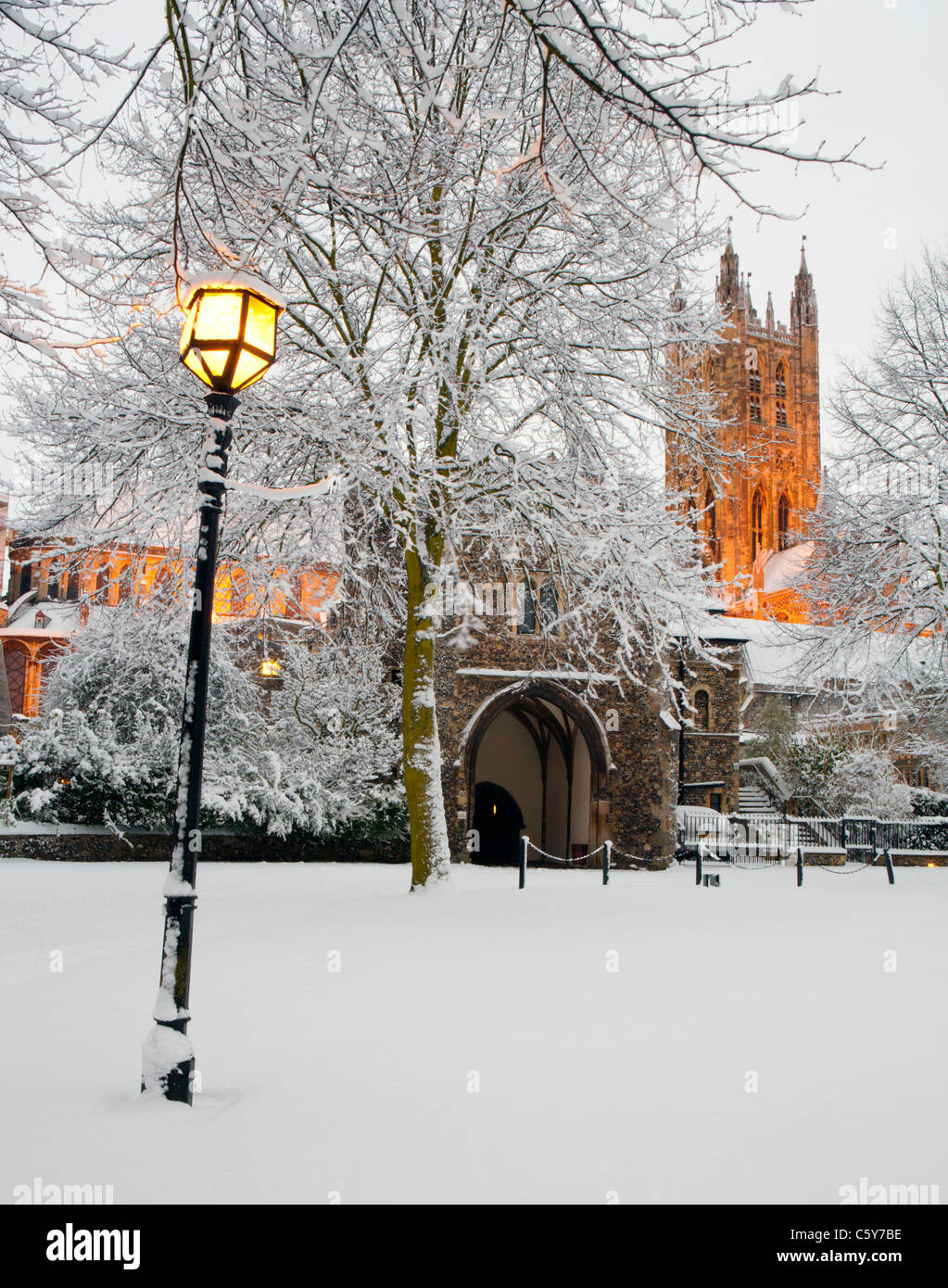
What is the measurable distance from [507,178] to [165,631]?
7.51m

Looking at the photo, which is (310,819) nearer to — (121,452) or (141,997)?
(121,452)

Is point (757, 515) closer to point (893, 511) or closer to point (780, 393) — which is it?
point (780, 393)

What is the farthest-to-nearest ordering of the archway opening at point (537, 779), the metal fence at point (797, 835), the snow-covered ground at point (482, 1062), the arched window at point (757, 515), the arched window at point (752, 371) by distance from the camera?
the arched window at point (752, 371), the arched window at point (757, 515), the metal fence at point (797, 835), the archway opening at point (537, 779), the snow-covered ground at point (482, 1062)

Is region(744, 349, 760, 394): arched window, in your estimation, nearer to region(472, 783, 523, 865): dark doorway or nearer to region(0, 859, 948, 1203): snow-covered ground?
region(472, 783, 523, 865): dark doorway

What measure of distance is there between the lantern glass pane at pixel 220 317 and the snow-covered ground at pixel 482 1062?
12.0 ft

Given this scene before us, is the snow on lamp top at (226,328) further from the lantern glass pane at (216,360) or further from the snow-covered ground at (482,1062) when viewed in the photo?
the snow-covered ground at (482,1062)

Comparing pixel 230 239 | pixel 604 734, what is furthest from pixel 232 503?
pixel 604 734

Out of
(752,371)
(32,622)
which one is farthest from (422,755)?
(752,371)

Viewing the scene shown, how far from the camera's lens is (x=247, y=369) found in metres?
4.64

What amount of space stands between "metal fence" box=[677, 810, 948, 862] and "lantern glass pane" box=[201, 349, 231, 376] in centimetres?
2185

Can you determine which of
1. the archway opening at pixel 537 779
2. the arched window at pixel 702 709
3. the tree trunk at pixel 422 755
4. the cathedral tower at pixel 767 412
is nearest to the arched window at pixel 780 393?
the cathedral tower at pixel 767 412

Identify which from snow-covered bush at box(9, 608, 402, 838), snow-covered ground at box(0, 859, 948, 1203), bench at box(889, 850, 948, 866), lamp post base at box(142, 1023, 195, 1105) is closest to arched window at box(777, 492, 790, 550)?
bench at box(889, 850, 948, 866)

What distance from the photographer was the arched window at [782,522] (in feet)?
266

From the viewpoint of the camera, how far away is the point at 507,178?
11109mm
